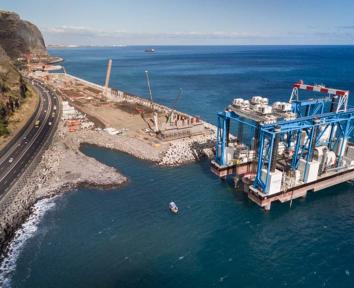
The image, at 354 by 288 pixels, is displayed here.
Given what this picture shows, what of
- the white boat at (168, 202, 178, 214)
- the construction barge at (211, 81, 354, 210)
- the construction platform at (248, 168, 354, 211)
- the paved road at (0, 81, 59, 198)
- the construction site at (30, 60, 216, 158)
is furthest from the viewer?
the construction site at (30, 60, 216, 158)

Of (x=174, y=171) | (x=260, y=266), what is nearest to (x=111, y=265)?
(x=260, y=266)

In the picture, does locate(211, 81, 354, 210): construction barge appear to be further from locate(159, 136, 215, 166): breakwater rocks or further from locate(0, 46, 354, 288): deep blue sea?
locate(159, 136, 215, 166): breakwater rocks

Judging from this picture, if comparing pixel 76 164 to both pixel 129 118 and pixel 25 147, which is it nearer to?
pixel 25 147

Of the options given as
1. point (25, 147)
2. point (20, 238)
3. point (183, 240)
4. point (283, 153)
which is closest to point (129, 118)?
point (25, 147)

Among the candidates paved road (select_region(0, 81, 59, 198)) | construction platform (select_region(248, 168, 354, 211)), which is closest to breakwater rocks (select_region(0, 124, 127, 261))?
paved road (select_region(0, 81, 59, 198))

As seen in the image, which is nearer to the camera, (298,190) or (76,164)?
(298,190)
